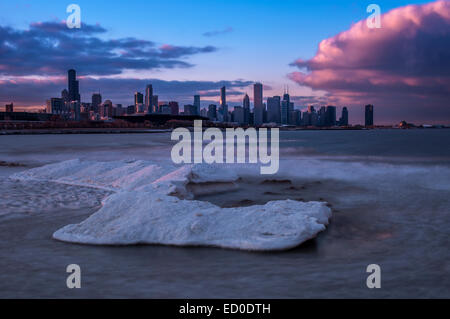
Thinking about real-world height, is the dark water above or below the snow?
below

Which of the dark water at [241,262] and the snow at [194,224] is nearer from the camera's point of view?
the dark water at [241,262]

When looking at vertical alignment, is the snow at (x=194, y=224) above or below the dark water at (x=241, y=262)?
above

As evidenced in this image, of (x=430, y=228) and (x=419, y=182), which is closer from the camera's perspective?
(x=430, y=228)

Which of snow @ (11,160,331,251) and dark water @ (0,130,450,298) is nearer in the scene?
dark water @ (0,130,450,298)

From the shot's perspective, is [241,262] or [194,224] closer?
[241,262]

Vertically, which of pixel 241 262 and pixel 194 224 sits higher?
pixel 194 224
